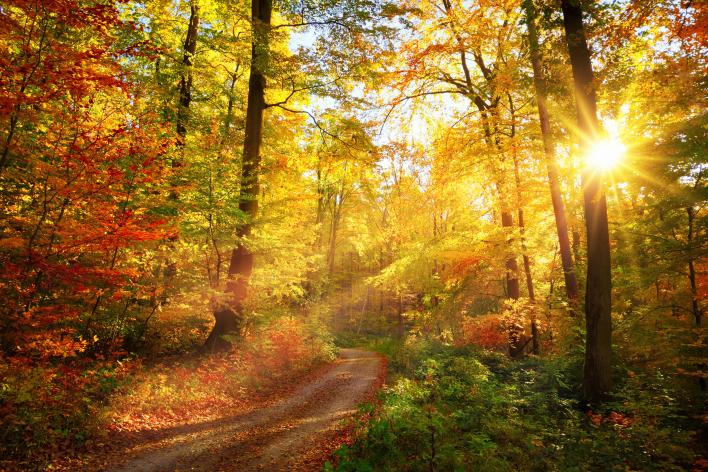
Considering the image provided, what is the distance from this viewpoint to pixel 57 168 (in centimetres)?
694

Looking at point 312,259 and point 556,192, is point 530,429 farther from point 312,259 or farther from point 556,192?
point 312,259

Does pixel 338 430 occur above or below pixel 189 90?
below

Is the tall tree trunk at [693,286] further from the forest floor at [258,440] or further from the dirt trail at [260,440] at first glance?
the dirt trail at [260,440]

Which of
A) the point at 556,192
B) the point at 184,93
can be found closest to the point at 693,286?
the point at 556,192

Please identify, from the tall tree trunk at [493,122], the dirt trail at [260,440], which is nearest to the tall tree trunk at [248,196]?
the dirt trail at [260,440]

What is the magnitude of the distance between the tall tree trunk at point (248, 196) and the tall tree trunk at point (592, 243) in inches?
344

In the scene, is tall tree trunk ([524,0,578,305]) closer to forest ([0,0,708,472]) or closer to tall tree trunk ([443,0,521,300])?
forest ([0,0,708,472])

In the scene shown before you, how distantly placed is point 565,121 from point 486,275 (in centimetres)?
623

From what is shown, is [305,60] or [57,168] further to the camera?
[305,60]

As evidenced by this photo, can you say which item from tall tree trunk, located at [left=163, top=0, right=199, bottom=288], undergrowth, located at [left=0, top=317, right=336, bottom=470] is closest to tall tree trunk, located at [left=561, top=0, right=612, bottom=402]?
undergrowth, located at [left=0, top=317, right=336, bottom=470]

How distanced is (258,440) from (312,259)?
9407 millimetres

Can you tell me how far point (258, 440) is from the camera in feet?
23.9

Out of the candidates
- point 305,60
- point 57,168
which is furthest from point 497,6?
point 57,168

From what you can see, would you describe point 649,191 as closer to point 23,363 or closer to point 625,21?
point 625,21
